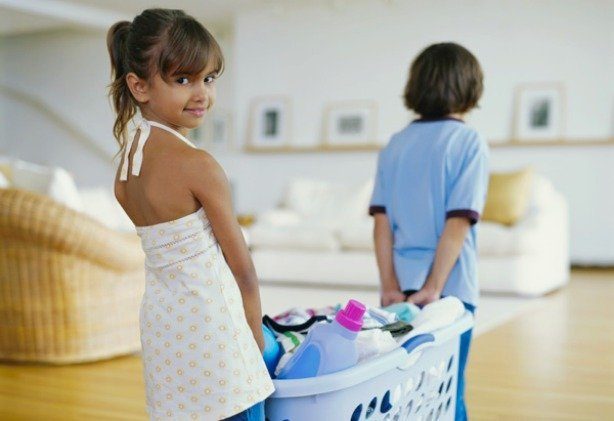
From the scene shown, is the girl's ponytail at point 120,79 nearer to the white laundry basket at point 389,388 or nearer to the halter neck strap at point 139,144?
the halter neck strap at point 139,144

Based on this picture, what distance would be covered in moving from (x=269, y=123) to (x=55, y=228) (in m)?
5.25

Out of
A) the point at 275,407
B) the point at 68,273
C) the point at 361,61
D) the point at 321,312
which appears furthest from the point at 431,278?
the point at 361,61

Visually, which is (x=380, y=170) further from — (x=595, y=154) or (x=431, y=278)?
(x=595, y=154)

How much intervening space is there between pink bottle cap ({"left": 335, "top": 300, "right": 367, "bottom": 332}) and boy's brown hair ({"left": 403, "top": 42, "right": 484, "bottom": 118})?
0.68 metres

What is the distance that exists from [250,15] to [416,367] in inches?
276

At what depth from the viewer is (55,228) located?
2.99 meters

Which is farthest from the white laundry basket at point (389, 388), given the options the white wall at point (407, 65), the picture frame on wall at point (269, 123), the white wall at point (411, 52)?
the picture frame on wall at point (269, 123)

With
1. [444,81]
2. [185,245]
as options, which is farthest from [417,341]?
[444,81]

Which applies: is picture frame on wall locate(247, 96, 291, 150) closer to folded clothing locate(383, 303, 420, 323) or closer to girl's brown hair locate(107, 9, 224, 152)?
folded clothing locate(383, 303, 420, 323)

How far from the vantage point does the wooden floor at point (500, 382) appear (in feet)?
8.30

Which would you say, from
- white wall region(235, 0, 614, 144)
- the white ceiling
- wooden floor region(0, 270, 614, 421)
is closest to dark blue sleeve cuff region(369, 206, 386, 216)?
wooden floor region(0, 270, 614, 421)

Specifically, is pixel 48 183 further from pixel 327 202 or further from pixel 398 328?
pixel 327 202

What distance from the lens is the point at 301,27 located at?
7926mm

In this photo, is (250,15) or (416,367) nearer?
(416,367)
